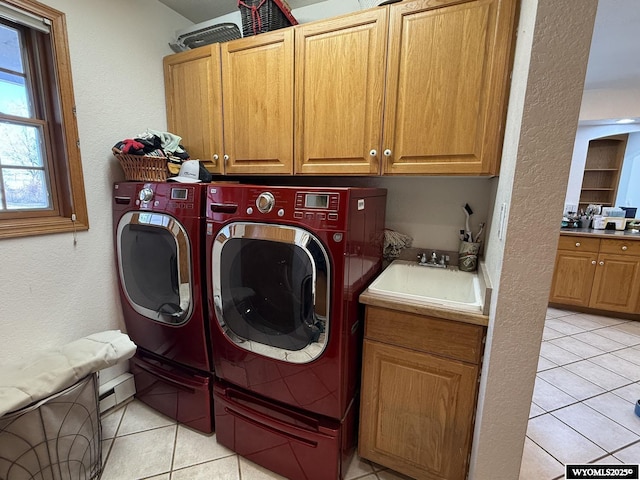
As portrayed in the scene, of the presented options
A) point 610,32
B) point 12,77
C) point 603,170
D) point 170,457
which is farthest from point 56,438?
point 603,170

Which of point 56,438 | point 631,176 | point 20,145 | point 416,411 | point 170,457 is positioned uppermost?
point 631,176

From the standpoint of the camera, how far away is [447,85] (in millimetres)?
1206

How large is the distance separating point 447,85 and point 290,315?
1.15 metres

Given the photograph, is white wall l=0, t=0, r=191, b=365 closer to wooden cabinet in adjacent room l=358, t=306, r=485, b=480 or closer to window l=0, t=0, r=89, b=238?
window l=0, t=0, r=89, b=238

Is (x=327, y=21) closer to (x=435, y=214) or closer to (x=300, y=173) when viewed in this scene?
(x=300, y=173)

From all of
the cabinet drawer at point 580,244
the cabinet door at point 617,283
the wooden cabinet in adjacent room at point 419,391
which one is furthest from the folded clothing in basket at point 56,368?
the cabinet door at point 617,283

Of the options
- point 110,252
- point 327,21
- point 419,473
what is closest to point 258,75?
point 327,21

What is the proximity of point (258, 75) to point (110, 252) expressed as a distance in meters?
1.29

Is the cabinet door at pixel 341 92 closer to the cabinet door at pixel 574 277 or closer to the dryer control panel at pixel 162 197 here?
the dryer control panel at pixel 162 197

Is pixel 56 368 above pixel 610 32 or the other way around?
the other way around

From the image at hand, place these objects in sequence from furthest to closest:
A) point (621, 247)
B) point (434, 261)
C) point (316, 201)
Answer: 1. point (621, 247)
2. point (434, 261)
3. point (316, 201)

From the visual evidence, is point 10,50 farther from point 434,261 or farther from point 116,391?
point 434,261

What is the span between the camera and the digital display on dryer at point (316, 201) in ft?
3.56

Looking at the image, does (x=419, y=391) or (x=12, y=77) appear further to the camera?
(x=12, y=77)
